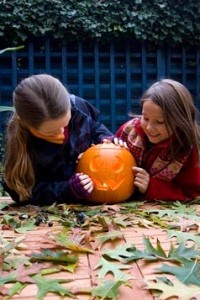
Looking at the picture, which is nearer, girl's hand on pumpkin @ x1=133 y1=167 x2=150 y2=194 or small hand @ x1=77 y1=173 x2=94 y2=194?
small hand @ x1=77 y1=173 x2=94 y2=194

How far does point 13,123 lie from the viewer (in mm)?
2010

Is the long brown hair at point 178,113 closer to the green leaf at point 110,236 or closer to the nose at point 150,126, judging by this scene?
the nose at point 150,126

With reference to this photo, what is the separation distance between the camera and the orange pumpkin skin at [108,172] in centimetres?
202

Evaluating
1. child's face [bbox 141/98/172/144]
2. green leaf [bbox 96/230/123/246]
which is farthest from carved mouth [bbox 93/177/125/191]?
green leaf [bbox 96/230/123/246]

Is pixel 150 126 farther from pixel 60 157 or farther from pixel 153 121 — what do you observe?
pixel 60 157

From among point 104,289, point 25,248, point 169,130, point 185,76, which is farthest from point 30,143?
point 185,76

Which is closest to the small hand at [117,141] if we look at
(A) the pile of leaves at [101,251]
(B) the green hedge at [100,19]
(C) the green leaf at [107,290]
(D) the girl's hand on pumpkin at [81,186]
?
(D) the girl's hand on pumpkin at [81,186]

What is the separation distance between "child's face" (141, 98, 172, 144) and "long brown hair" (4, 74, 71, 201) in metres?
0.33

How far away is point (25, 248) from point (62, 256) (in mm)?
177

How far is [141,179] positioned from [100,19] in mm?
3135

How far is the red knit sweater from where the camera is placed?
2.05 m

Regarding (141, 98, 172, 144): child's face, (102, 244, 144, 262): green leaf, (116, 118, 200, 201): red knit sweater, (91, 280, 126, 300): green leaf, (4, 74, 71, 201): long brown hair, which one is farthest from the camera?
(116, 118, 200, 201): red knit sweater

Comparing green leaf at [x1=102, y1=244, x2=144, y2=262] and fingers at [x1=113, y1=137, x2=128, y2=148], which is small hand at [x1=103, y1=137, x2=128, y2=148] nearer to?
fingers at [x1=113, y1=137, x2=128, y2=148]

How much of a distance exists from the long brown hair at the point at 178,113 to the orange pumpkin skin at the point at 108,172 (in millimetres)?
226
